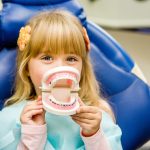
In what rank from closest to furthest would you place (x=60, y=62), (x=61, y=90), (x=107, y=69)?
(x=61, y=90) < (x=60, y=62) < (x=107, y=69)

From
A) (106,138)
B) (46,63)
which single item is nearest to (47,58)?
(46,63)

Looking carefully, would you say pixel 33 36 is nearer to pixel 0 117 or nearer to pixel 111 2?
pixel 0 117

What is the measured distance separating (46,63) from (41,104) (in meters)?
0.11

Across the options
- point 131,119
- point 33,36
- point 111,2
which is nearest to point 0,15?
point 33,36

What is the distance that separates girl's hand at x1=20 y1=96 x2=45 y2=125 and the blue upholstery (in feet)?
0.87

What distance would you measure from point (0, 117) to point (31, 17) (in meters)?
0.28

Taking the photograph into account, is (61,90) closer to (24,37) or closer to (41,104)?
(41,104)

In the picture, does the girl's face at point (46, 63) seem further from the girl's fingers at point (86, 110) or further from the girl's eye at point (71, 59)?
the girl's fingers at point (86, 110)

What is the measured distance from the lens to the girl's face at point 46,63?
0.99 meters

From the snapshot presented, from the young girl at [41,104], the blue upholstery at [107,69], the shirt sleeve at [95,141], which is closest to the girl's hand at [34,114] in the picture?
the young girl at [41,104]

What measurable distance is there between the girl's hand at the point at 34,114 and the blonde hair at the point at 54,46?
0.13m

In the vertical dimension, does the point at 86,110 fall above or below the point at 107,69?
above

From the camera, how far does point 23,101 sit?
43.4 inches

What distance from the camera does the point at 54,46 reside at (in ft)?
3.27
